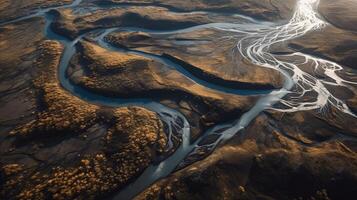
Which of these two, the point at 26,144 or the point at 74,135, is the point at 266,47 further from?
the point at 26,144

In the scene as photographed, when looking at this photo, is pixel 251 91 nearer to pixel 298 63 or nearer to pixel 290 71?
pixel 290 71

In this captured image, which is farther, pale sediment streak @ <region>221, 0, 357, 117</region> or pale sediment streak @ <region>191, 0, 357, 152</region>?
pale sediment streak @ <region>221, 0, 357, 117</region>

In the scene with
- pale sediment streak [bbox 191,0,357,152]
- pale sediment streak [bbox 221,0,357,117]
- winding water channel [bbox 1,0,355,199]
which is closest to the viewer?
winding water channel [bbox 1,0,355,199]

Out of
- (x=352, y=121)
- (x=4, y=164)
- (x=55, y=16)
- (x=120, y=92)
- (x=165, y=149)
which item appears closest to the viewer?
(x=4, y=164)

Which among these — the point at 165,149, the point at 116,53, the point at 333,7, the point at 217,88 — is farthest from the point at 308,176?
the point at 333,7

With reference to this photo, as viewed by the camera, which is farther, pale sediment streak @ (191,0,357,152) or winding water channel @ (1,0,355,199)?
pale sediment streak @ (191,0,357,152)

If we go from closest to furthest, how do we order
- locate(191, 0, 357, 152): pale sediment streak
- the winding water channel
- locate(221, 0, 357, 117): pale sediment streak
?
the winding water channel
locate(191, 0, 357, 152): pale sediment streak
locate(221, 0, 357, 117): pale sediment streak

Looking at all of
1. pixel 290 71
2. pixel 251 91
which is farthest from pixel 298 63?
pixel 251 91

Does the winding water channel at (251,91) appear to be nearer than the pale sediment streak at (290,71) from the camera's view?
Yes
